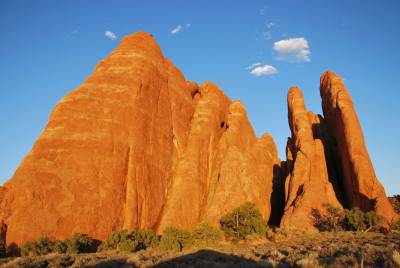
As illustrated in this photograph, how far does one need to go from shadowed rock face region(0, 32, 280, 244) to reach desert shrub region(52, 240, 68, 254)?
269cm

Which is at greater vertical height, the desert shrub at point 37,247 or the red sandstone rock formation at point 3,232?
the red sandstone rock formation at point 3,232

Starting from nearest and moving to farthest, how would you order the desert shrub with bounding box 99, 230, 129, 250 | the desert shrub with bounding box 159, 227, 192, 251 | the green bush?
the desert shrub with bounding box 159, 227, 192, 251 → the desert shrub with bounding box 99, 230, 129, 250 → the green bush

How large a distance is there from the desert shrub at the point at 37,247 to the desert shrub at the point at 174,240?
29.8ft

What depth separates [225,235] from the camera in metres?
38.3

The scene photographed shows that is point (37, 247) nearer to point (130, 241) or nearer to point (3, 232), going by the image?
point (3, 232)

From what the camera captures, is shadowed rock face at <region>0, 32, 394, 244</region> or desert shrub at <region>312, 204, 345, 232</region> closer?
shadowed rock face at <region>0, 32, 394, 244</region>

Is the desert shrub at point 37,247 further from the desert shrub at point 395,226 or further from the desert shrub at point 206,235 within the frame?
the desert shrub at point 395,226

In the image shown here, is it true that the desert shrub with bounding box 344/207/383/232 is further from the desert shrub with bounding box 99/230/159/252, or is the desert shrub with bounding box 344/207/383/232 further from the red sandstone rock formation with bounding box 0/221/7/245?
the red sandstone rock formation with bounding box 0/221/7/245

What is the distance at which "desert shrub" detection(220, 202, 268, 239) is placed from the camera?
36.3 meters

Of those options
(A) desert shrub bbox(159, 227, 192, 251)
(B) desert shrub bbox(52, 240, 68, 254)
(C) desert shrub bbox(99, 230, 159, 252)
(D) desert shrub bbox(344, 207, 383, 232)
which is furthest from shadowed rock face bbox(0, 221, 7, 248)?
(D) desert shrub bbox(344, 207, 383, 232)

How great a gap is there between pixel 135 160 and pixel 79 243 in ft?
40.0

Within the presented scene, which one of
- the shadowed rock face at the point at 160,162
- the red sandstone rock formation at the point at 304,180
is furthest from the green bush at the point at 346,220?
the shadowed rock face at the point at 160,162

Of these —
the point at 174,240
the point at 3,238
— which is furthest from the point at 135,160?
the point at 3,238

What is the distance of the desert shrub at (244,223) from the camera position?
36.3m
